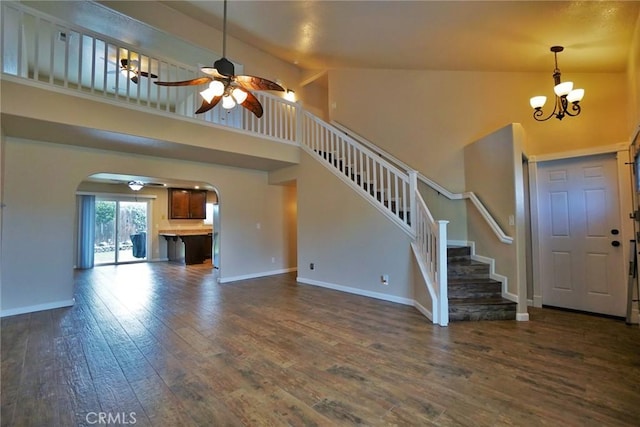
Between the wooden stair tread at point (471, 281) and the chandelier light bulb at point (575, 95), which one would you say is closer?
the chandelier light bulb at point (575, 95)

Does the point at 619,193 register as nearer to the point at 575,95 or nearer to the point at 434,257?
the point at 575,95

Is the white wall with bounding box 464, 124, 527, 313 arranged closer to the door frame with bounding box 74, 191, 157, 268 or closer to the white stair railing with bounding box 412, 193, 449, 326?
the white stair railing with bounding box 412, 193, 449, 326

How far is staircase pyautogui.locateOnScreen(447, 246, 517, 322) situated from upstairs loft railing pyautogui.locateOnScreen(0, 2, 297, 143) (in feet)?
12.4

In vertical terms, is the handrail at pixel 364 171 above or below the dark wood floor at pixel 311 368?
above

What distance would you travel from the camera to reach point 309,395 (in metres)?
2.07

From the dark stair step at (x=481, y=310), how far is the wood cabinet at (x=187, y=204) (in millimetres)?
8646

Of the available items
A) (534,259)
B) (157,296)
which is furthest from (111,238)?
(534,259)

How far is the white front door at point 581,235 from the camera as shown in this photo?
3766 millimetres

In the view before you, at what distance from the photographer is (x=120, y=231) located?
893 centimetres

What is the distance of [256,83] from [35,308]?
172 inches

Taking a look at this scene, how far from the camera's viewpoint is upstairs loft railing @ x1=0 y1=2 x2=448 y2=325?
3443 millimetres

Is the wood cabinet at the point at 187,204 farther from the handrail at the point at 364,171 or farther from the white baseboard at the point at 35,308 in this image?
the handrail at the point at 364,171

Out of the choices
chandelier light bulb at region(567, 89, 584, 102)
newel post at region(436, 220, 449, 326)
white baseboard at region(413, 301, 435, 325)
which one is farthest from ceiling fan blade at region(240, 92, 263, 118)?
chandelier light bulb at region(567, 89, 584, 102)

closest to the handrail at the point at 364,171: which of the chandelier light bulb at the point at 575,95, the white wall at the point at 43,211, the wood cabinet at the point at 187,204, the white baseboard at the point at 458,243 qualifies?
the white baseboard at the point at 458,243
